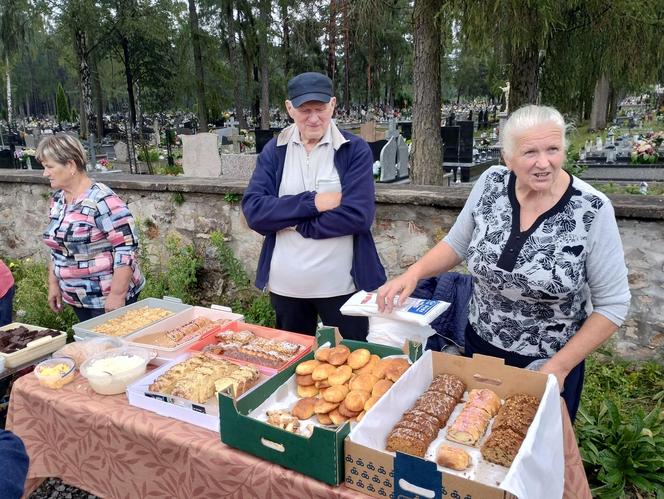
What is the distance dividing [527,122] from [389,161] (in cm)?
753

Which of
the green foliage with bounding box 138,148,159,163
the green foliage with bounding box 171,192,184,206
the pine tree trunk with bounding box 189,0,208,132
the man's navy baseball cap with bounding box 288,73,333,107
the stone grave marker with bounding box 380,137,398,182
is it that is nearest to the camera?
the man's navy baseball cap with bounding box 288,73,333,107

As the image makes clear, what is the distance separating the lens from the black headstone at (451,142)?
11.4 meters

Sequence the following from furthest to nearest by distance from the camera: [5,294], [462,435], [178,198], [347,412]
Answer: [178,198] < [5,294] < [347,412] < [462,435]

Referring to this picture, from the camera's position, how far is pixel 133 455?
183 cm

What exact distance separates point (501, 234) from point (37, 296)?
14.2 feet

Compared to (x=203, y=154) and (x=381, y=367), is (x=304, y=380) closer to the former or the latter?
(x=381, y=367)

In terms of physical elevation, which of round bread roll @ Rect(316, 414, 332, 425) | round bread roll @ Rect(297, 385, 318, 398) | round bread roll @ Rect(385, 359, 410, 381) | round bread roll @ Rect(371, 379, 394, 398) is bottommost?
round bread roll @ Rect(316, 414, 332, 425)

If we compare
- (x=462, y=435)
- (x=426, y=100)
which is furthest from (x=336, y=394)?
(x=426, y=100)

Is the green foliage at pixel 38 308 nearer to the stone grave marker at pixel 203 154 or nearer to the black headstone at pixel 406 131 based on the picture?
the stone grave marker at pixel 203 154

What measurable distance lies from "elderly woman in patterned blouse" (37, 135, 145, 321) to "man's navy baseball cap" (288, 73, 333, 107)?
1.28 metres

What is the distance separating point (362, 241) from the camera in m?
2.61

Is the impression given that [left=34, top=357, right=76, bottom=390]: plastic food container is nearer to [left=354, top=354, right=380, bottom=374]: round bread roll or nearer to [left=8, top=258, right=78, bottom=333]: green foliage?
[left=354, top=354, right=380, bottom=374]: round bread roll

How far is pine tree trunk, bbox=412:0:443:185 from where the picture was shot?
593 centimetres

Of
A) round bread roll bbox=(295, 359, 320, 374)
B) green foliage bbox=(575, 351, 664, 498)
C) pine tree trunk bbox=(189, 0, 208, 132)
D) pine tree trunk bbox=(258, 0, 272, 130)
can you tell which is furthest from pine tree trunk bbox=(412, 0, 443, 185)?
pine tree trunk bbox=(258, 0, 272, 130)
